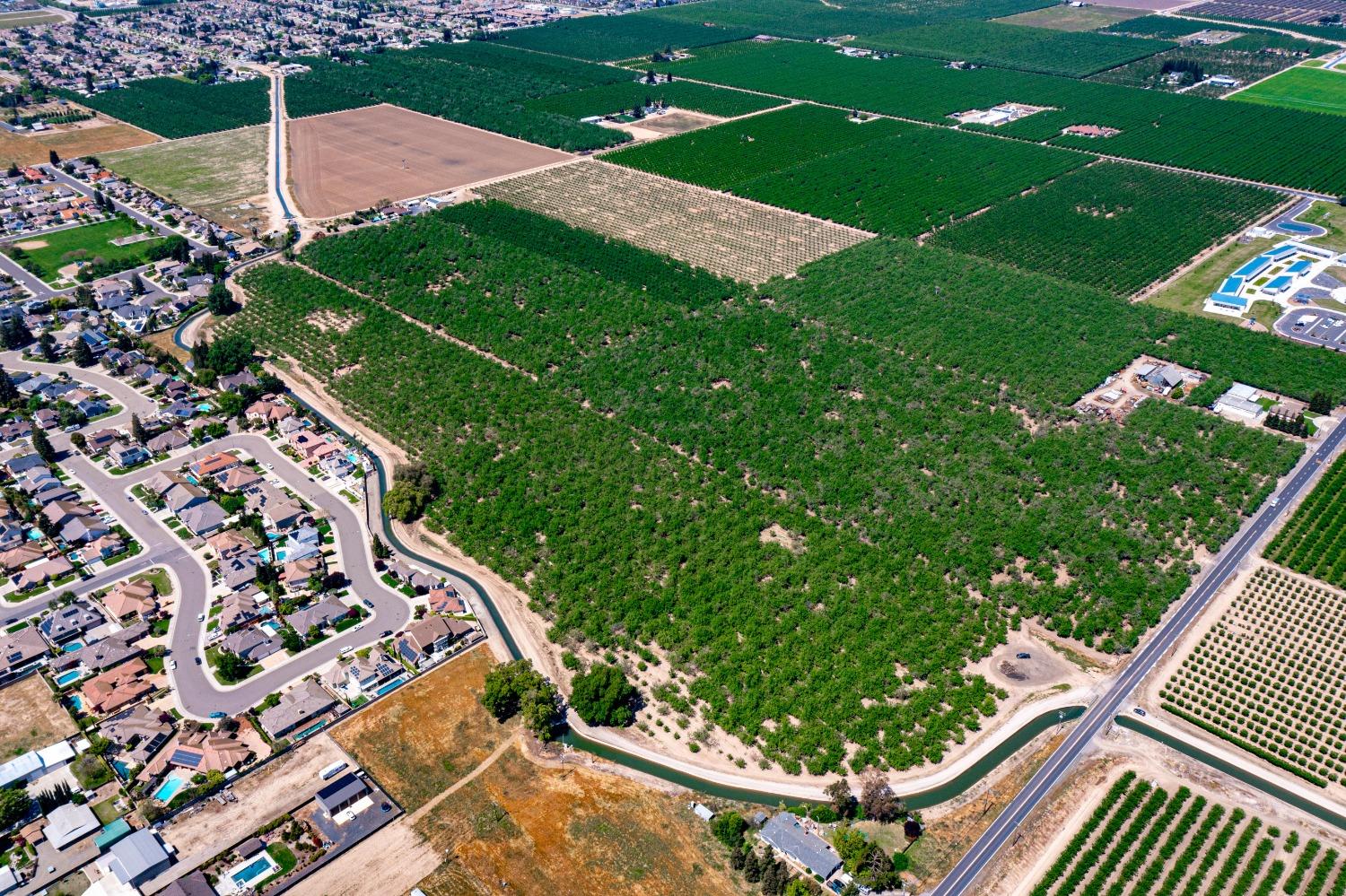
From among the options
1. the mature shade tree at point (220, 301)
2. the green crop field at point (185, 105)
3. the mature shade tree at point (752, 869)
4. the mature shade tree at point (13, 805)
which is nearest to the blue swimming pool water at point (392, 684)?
the mature shade tree at point (13, 805)

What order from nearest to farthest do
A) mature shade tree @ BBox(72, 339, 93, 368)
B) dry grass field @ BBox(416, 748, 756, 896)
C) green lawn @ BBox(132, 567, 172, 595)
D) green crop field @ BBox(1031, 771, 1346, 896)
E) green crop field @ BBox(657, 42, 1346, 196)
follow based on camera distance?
green crop field @ BBox(1031, 771, 1346, 896) < dry grass field @ BBox(416, 748, 756, 896) < green lawn @ BBox(132, 567, 172, 595) < mature shade tree @ BBox(72, 339, 93, 368) < green crop field @ BBox(657, 42, 1346, 196)

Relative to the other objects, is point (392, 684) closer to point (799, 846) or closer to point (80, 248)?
point (799, 846)

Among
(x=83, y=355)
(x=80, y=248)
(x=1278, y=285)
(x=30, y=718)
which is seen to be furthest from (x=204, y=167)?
(x=1278, y=285)

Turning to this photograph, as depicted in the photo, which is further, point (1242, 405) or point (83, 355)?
point (83, 355)

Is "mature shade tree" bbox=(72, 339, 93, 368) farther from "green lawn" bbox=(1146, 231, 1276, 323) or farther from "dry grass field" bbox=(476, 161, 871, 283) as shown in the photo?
"green lawn" bbox=(1146, 231, 1276, 323)

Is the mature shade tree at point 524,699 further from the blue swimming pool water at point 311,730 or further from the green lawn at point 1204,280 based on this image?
the green lawn at point 1204,280

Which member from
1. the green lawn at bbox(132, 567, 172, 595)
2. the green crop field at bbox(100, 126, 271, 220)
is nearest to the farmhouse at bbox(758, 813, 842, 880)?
the green lawn at bbox(132, 567, 172, 595)

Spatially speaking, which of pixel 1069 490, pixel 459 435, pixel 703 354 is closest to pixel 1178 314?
pixel 1069 490
